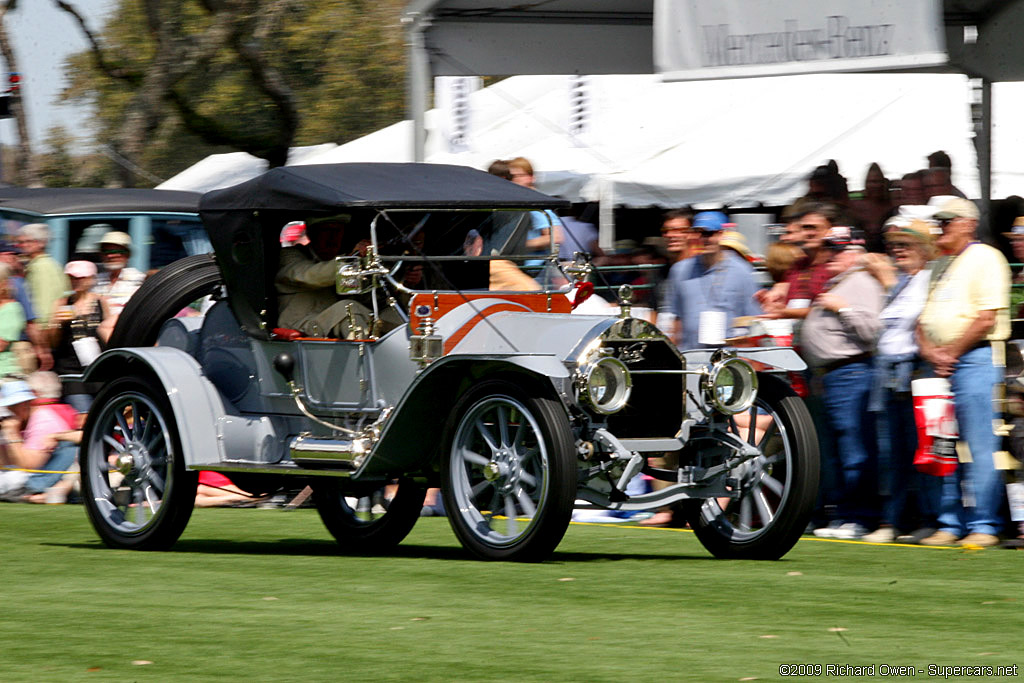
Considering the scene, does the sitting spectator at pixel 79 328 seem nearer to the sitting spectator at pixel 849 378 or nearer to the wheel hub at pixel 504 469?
the sitting spectator at pixel 849 378

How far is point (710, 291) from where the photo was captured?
10.3 m

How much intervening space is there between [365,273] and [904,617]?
10.7 feet

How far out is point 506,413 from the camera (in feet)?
25.8

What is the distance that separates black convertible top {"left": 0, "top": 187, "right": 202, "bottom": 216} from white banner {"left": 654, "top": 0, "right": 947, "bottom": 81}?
4.76 m

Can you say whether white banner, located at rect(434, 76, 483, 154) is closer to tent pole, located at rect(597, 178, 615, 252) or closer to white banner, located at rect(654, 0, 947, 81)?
tent pole, located at rect(597, 178, 615, 252)

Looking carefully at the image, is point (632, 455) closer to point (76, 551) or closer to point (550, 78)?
point (76, 551)

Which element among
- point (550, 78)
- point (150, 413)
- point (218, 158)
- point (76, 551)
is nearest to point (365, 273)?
point (150, 413)

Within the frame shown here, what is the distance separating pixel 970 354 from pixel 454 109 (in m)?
6.66

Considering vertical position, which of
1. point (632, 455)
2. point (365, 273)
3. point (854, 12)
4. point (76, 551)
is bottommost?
point (76, 551)

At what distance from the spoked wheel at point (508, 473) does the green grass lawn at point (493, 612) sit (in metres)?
0.16

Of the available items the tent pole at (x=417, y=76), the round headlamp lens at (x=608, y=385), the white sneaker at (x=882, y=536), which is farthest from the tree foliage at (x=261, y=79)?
the round headlamp lens at (x=608, y=385)

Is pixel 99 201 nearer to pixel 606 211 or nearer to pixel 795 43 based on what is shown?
pixel 606 211

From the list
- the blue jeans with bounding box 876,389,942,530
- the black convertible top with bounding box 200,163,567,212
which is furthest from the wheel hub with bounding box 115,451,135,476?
the blue jeans with bounding box 876,389,942,530

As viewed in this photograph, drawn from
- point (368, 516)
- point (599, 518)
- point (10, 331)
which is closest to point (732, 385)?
point (368, 516)
